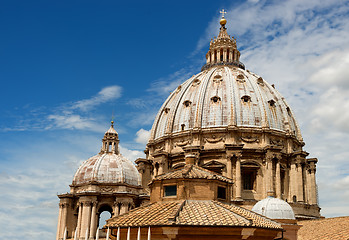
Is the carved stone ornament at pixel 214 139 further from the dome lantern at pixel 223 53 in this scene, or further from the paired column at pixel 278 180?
the dome lantern at pixel 223 53

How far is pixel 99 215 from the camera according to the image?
157 ft

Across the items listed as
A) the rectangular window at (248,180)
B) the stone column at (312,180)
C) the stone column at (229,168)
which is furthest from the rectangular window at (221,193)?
the stone column at (312,180)

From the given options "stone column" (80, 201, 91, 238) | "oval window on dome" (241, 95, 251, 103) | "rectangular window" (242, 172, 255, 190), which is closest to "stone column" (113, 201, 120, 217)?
"stone column" (80, 201, 91, 238)

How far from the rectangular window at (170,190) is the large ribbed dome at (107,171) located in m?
25.3

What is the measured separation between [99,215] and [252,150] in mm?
19660

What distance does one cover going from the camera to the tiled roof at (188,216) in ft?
56.0

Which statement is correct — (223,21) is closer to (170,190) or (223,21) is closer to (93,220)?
(93,220)

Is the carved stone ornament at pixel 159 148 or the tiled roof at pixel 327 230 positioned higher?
the carved stone ornament at pixel 159 148

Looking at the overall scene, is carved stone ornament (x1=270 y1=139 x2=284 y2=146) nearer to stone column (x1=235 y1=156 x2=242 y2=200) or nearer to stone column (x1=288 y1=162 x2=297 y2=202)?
stone column (x1=288 y1=162 x2=297 y2=202)

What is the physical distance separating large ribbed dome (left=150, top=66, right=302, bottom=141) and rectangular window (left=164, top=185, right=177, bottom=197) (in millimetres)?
31956

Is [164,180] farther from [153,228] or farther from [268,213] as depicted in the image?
[268,213]

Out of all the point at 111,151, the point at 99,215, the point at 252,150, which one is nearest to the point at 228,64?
the point at 252,150

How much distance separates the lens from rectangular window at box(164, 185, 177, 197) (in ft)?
71.9

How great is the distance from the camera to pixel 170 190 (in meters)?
22.1
